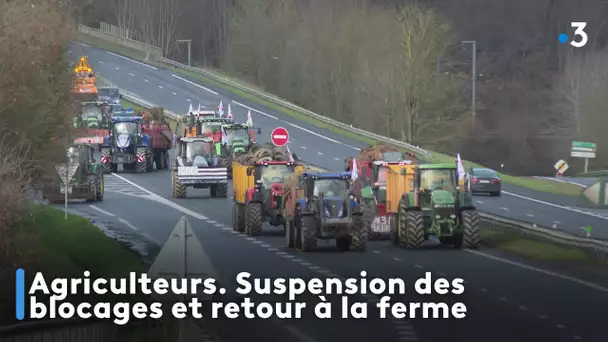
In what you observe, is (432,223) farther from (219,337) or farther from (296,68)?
(296,68)

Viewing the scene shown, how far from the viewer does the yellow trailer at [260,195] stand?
4519 centimetres

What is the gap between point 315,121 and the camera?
102 metres

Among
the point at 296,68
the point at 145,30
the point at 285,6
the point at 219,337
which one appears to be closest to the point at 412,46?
the point at 296,68

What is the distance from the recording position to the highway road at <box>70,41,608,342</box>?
25.5 metres

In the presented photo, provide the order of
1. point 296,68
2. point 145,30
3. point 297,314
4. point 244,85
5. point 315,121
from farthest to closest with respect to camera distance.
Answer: point 145,30 → point 296,68 → point 244,85 → point 315,121 → point 297,314

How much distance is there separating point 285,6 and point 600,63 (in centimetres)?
3891

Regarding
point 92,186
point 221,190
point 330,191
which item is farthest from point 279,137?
point 330,191

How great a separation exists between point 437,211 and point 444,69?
78.6 metres

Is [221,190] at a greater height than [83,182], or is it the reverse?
[83,182]

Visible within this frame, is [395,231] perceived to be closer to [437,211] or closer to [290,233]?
[437,211]

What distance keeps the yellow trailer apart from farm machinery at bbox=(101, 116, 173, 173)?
73.9 ft

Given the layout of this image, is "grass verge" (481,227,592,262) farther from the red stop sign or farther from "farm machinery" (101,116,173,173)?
"farm machinery" (101,116,173,173)

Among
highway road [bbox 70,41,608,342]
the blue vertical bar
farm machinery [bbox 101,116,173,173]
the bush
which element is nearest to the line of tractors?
highway road [bbox 70,41,608,342]

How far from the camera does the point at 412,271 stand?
35.5m
